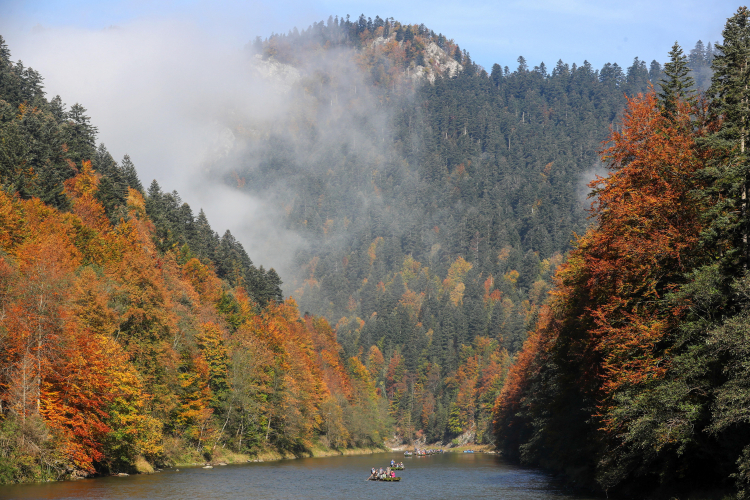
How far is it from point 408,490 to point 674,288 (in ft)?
131

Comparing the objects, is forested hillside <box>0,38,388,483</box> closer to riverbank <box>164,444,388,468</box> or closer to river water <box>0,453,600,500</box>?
riverbank <box>164,444,388,468</box>

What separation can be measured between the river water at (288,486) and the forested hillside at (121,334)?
3276mm

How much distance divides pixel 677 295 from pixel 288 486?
146ft

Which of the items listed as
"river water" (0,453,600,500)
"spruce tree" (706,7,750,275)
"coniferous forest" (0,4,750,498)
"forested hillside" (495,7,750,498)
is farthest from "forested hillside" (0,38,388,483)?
"spruce tree" (706,7,750,275)

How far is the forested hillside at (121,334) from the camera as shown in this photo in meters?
51.4

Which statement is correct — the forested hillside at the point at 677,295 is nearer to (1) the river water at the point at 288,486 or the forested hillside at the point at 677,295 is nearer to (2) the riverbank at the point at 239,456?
(1) the river water at the point at 288,486

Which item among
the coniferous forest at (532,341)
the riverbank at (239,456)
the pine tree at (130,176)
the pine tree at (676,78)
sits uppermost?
the pine tree at (130,176)

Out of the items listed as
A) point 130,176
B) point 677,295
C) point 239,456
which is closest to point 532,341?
point 239,456

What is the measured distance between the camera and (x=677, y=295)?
34.1m

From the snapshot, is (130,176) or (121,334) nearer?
(121,334)

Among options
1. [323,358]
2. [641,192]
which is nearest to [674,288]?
[641,192]

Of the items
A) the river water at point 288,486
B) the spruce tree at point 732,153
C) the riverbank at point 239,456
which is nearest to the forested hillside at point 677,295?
the spruce tree at point 732,153

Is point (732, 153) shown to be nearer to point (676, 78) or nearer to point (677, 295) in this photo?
point (677, 295)

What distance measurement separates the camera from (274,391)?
10281cm
